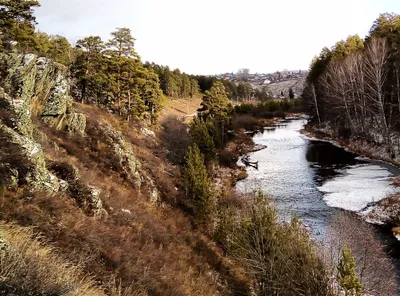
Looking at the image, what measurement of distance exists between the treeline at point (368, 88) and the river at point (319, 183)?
516cm

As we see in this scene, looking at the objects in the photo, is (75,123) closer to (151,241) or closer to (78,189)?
(78,189)

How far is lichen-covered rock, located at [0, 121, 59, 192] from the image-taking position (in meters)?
11.1

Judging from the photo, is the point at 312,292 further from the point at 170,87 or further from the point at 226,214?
the point at 170,87

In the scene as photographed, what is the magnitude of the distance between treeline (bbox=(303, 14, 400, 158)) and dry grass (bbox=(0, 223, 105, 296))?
128 feet

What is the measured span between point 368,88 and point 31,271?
51038 millimetres

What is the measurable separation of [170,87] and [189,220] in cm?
8640

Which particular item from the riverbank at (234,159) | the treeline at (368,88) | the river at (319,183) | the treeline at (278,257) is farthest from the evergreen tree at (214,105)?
the treeline at (278,257)

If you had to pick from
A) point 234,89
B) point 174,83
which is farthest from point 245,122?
point 234,89

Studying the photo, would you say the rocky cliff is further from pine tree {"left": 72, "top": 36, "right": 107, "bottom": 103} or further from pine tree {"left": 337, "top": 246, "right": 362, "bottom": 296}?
pine tree {"left": 72, "top": 36, "right": 107, "bottom": 103}

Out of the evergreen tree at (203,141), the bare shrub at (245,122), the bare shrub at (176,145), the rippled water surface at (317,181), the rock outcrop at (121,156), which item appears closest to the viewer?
the rock outcrop at (121,156)

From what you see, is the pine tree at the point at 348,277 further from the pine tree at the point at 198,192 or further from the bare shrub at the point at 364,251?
the pine tree at the point at 198,192

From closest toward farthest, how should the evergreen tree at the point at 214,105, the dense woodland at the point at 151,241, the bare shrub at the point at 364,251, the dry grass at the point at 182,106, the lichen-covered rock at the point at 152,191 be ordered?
1. the dense woodland at the point at 151,241
2. the bare shrub at the point at 364,251
3. the lichen-covered rock at the point at 152,191
4. the evergreen tree at the point at 214,105
5. the dry grass at the point at 182,106

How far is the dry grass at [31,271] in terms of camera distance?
5.69 metres

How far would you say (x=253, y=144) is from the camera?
59969 mm
